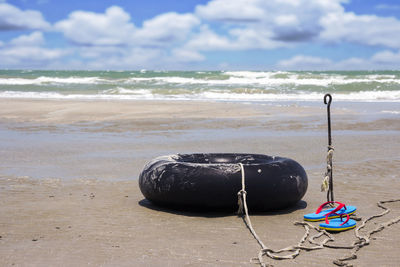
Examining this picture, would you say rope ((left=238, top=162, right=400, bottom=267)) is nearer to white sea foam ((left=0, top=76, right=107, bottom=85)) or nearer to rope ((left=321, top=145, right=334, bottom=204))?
rope ((left=321, top=145, right=334, bottom=204))

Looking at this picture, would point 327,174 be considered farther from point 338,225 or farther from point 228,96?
point 228,96

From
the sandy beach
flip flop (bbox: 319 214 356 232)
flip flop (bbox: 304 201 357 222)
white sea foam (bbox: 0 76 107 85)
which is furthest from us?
white sea foam (bbox: 0 76 107 85)

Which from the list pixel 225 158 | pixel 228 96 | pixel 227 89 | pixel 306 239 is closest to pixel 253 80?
pixel 227 89

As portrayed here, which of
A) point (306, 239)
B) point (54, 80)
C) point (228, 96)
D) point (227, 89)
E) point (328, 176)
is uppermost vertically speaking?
point (54, 80)

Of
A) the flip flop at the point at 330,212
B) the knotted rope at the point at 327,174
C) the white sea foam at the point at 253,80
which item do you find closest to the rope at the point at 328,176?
the knotted rope at the point at 327,174

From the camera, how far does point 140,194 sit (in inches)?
262

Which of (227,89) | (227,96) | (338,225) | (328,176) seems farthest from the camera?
(227,89)

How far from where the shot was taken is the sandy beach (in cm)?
439

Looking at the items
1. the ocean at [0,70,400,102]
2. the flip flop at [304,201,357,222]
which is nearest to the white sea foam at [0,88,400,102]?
the ocean at [0,70,400,102]

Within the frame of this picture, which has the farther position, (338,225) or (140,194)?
(140,194)

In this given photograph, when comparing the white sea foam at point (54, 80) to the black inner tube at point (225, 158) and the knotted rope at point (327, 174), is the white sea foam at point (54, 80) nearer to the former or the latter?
the black inner tube at point (225, 158)

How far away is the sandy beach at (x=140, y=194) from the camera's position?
173 inches

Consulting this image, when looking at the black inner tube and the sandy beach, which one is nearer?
the sandy beach

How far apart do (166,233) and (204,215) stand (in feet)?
2.57
